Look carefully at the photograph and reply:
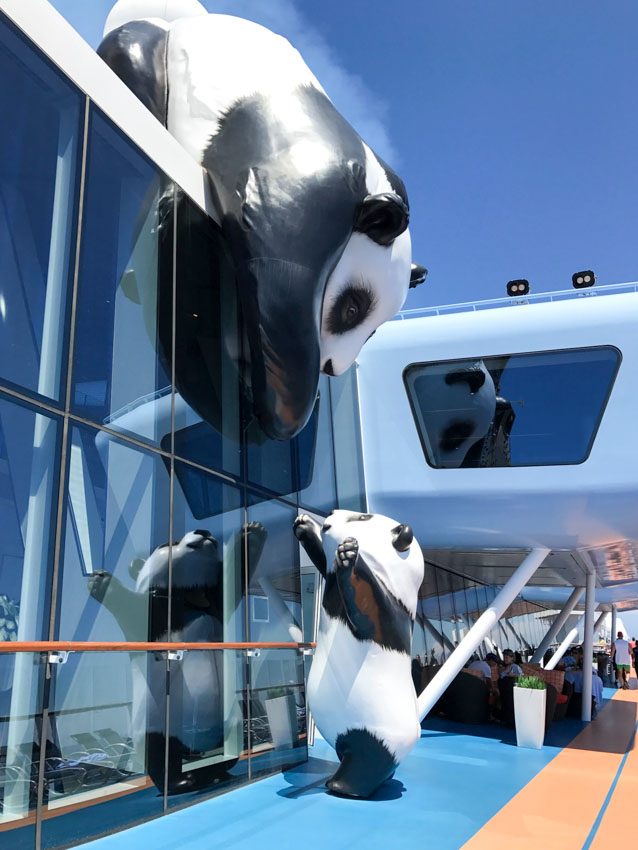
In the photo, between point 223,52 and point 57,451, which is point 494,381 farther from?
point 57,451

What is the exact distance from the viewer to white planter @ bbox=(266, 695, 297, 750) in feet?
23.3

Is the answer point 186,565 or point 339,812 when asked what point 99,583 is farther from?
point 339,812

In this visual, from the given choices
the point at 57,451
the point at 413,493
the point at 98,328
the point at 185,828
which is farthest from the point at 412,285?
the point at 185,828

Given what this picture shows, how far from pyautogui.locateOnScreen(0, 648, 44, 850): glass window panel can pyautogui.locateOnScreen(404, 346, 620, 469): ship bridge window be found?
805 centimetres

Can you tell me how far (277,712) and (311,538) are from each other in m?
1.72

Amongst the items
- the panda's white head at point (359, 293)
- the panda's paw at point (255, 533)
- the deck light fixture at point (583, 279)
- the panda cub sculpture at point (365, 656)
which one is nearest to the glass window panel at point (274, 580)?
the panda's paw at point (255, 533)

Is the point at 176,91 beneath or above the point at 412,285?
above

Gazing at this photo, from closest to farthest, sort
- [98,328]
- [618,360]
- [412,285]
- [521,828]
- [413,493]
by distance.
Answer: [98,328], [521,828], [412,285], [618,360], [413,493]

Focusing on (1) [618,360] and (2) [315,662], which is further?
(1) [618,360]

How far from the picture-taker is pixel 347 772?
631 cm

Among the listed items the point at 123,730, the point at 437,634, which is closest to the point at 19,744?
the point at 123,730

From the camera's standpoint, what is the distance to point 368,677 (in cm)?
632

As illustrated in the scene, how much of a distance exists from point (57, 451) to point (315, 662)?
3287mm

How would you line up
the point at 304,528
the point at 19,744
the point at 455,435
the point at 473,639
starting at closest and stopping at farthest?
the point at 19,744 < the point at 304,528 < the point at 473,639 < the point at 455,435
